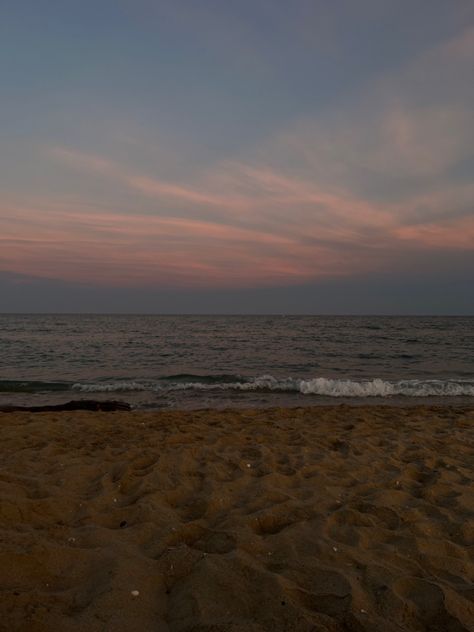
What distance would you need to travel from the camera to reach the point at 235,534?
328cm

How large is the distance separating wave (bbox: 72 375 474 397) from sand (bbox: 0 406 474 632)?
277 inches

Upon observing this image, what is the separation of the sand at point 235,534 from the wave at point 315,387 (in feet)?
23.1

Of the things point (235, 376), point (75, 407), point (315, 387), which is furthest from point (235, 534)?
point (235, 376)

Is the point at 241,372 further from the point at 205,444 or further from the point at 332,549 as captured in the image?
the point at 332,549

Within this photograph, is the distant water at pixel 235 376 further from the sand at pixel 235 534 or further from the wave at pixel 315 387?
the sand at pixel 235 534

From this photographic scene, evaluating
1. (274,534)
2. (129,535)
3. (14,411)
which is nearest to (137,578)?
(129,535)

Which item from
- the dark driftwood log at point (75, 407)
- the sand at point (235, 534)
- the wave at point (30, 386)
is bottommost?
the wave at point (30, 386)

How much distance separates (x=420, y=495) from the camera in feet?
14.3

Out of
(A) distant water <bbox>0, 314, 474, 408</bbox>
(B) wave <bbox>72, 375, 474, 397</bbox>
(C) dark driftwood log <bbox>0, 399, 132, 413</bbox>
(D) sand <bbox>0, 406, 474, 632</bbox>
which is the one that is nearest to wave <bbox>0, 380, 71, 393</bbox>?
(A) distant water <bbox>0, 314, 474, 408</bbox>

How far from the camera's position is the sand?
239 cm

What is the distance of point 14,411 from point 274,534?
8.22m

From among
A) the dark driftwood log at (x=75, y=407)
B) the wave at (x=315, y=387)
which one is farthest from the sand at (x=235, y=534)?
the wave at (x=315, y=387)

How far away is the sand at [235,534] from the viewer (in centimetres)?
239

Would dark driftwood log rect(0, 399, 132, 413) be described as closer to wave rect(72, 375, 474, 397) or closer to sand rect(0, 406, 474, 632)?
wave rect(72, 375, 474, 397)
